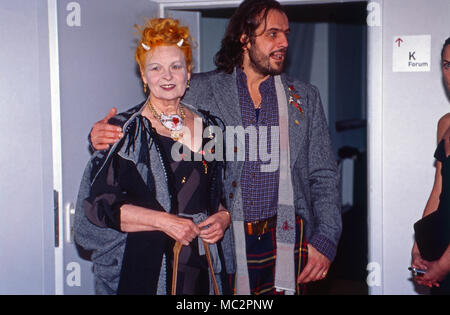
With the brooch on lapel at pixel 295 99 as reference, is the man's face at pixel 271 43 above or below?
above

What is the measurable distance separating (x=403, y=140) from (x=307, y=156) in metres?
0.55

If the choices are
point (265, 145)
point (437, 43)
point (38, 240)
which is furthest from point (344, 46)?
point (38, 240)

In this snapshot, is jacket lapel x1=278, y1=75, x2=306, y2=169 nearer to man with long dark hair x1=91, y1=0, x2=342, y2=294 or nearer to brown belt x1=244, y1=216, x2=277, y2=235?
man with long dark hair x1=91, y1=0, x2=342, y2=294

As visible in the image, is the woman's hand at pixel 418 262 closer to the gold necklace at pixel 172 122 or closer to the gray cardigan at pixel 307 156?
the gray cardigan at pixel 307 156

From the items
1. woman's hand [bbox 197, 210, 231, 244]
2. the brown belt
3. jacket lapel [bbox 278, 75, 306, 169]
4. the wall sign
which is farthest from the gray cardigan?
the wall sign

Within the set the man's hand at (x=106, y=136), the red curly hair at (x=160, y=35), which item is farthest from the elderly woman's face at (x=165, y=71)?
the man's hand at (x=106, y=136)

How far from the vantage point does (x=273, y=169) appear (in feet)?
7.35

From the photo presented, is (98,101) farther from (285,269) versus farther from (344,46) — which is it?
(344,46)

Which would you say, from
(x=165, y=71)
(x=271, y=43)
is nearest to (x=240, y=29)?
(x=271, y=43)

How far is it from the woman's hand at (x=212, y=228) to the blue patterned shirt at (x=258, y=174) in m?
0.31

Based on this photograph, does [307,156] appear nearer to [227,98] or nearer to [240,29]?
[227,98]

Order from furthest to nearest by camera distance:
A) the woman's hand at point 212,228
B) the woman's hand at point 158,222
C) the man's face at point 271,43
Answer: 1. the man's face at point 271,43
2. the woman's hand at point 212,228
3. the woman's hand at point 158,222

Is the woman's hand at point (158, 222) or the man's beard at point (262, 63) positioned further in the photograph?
the man's beard at point (262, 63)

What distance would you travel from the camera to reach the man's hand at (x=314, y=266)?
2.26m
